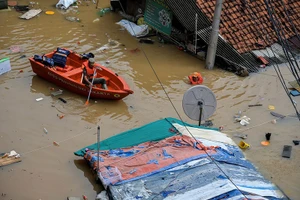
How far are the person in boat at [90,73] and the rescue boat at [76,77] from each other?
154 mm

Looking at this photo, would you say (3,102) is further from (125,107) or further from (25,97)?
(125,107)

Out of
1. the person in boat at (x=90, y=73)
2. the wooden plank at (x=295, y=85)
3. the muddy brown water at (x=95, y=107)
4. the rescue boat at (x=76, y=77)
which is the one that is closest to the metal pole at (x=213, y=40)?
the muddy brown water at (x=95, y=107)

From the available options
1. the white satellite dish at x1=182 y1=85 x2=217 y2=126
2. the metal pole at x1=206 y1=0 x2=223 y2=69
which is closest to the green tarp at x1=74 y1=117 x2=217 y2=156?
the white satellite dish at x1=182 y1=85 x2=217 y2=126

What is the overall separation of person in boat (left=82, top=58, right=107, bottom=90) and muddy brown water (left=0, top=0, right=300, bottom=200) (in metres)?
0.57

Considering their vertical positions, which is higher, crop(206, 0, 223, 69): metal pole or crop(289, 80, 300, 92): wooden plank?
crop(206, 0, 223, 69): metal pole

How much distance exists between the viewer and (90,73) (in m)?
13.8

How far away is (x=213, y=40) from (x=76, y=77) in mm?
4470

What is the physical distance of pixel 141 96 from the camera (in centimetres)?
1395

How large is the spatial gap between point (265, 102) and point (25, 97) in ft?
23.4

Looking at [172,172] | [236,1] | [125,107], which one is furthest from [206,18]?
[172,172]

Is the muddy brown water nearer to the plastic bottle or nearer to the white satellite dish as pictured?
the plastic bottle

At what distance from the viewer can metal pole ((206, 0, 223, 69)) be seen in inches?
556

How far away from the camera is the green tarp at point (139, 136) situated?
35.0 ft

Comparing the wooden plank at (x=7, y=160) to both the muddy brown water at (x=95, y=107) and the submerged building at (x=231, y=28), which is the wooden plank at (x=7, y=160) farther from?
the submerged building at (x=231, y=28)
